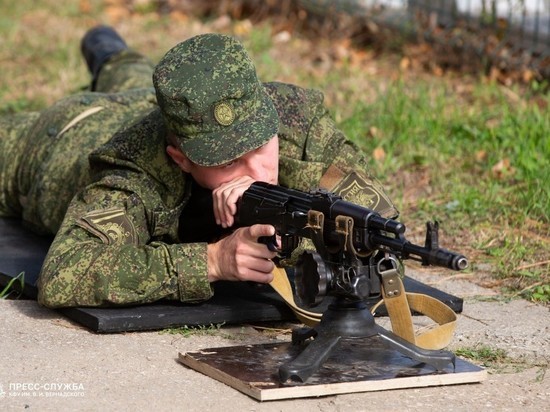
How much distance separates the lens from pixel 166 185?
14.2ft

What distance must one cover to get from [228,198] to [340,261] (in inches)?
26.0

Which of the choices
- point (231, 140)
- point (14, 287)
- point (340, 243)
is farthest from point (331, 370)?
point (14, 287)

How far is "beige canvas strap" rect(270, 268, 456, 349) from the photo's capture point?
368cm

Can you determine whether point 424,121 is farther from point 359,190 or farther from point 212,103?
point 212,103

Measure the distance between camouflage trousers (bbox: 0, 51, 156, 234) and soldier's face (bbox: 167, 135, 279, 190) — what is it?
3.10ft

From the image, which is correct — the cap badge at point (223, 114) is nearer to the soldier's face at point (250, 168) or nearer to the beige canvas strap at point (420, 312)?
the soldier's face at point (250, 168)

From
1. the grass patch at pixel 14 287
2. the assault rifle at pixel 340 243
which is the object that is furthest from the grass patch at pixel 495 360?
the grass patch at pixel 14 287

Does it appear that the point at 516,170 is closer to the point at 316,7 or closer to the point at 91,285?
the point at 91,285

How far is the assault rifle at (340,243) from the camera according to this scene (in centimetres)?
327

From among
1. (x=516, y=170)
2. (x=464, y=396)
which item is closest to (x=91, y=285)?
(x=464, y=396)

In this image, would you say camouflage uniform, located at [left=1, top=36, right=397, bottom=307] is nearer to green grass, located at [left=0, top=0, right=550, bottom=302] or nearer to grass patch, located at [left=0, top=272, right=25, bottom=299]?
grass patch, located at [left=0, top=272, right=25, bottom=299]

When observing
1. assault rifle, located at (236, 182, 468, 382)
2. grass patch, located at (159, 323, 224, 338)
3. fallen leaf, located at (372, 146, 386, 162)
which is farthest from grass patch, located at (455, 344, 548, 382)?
fallen leaf, located at (372, 146, 386, 162)

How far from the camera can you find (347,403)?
345cm

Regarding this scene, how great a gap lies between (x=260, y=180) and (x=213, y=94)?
0.34 metres
